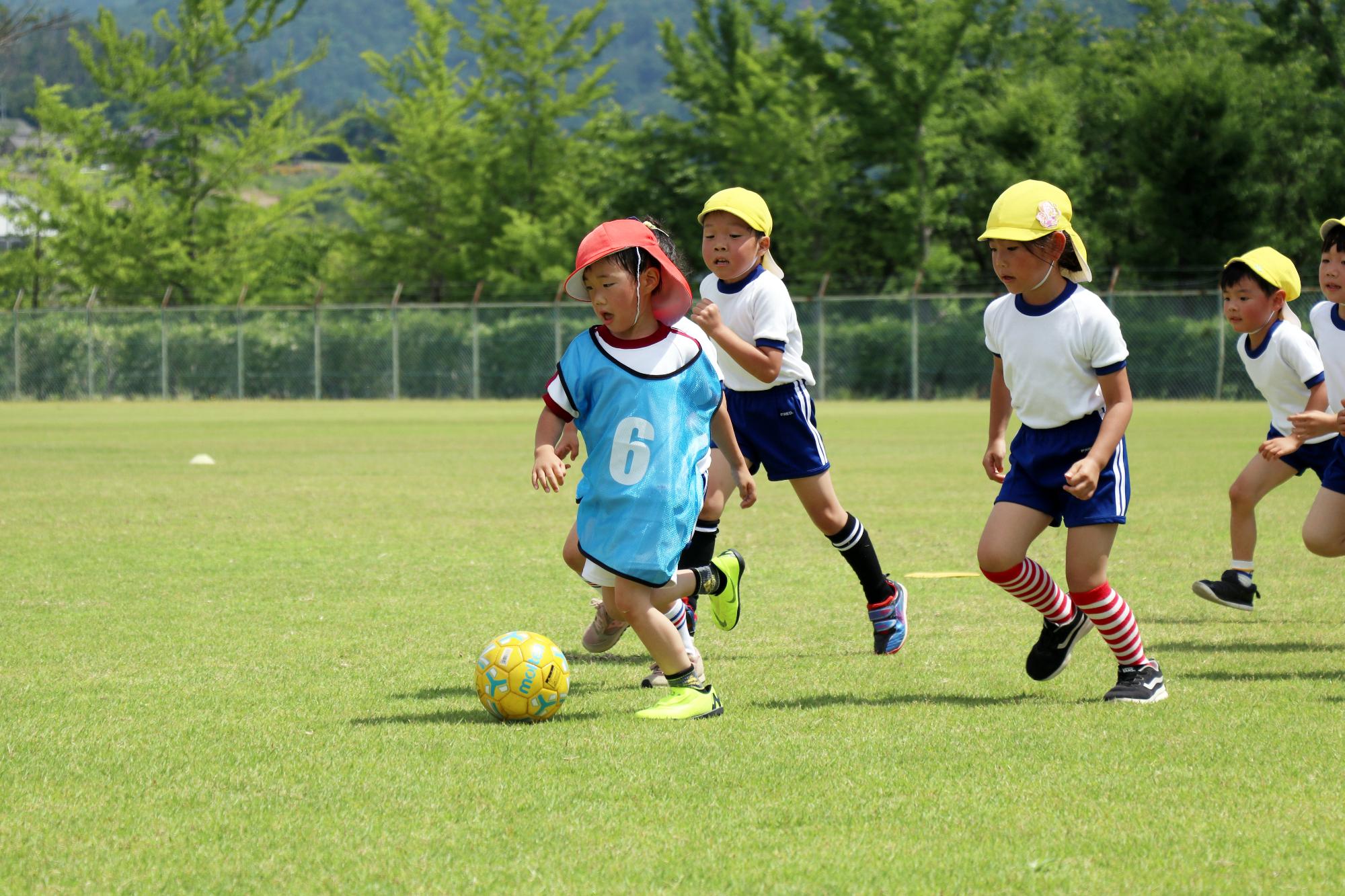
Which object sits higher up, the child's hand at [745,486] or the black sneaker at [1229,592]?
the child's hand at [745,486]

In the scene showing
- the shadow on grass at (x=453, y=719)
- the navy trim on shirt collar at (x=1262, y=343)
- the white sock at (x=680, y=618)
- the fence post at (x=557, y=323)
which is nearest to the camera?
the shadow on grass at (x=453, y=719)

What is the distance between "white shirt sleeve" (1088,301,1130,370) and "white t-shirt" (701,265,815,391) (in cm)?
125

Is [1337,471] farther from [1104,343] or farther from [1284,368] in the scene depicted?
[1104,343]

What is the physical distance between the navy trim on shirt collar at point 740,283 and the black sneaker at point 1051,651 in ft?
6.11

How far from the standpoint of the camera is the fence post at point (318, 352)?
39.5m

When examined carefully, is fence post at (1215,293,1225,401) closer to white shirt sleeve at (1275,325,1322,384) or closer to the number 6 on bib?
white shirt sleeve at (1275,325,1322,384)

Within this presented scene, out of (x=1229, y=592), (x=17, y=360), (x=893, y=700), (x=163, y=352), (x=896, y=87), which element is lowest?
(x=893, y=700)

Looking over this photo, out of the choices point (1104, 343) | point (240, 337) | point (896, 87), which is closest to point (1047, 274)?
point (1104, 343)

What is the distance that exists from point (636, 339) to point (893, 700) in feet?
5.07

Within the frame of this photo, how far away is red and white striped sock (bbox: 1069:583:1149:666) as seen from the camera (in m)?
5.36

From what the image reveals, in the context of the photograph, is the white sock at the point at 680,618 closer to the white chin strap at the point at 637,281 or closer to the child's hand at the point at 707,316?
the child's hand at the point at 707,316

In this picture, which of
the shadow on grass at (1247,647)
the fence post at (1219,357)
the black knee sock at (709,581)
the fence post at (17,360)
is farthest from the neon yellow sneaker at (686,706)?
the fence post at (17,360)

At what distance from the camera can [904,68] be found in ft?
147

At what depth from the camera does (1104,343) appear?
5312 millimetres
